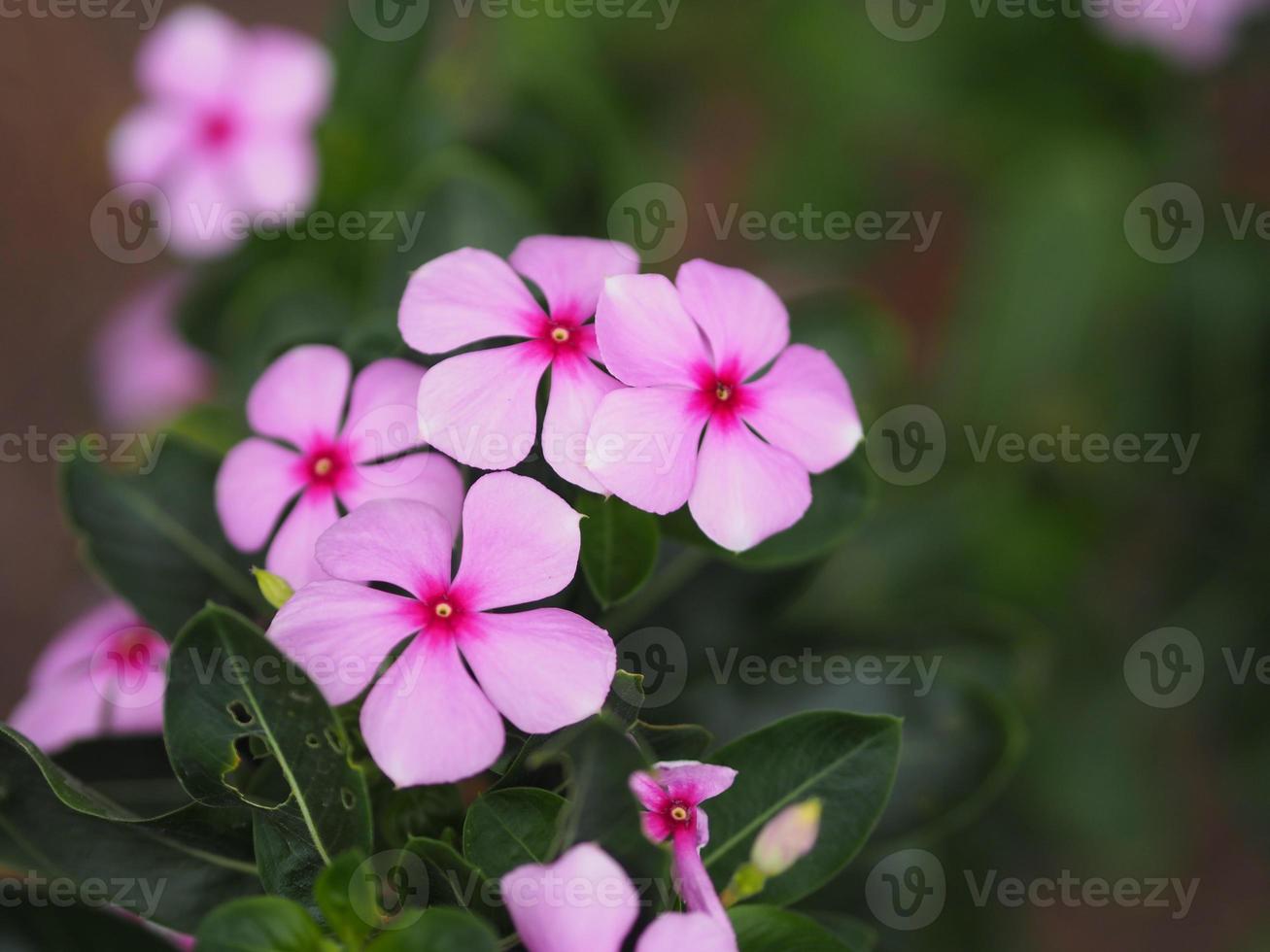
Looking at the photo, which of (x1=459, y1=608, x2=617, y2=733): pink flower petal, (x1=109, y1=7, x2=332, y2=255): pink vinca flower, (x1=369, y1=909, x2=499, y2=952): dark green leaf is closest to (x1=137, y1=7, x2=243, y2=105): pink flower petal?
(x1=109, y1=7, x2=332, y2=255): pink vinca flower

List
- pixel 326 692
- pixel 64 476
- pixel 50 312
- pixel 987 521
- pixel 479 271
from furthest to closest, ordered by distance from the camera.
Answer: pixel 50 312, pixel 987 521, pixel 64 476, pixel 479 271, pixel 326 692

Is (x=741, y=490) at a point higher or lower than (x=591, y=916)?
higher

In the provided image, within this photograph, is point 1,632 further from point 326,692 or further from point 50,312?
point 326,692

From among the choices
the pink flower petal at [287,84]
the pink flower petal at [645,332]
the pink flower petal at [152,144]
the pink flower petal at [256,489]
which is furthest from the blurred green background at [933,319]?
the pink flower petal at [645,332]

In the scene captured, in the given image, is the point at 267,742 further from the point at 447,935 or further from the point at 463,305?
the point at 463,305

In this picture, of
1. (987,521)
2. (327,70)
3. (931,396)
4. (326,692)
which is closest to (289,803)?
(326,692)

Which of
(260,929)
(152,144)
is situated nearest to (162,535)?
(260,929)
